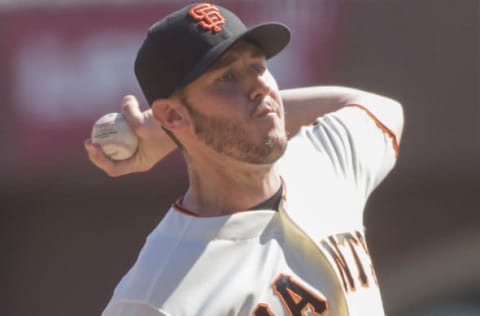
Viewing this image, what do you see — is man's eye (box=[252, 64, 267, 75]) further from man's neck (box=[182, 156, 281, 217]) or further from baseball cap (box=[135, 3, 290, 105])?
man's neck (box=[182, 156, 281, 217])

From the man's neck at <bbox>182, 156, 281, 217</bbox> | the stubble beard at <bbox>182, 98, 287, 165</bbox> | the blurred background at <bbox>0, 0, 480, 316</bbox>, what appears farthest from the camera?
the blurred background at <bbox>0, 0, 480, 316</bbox>

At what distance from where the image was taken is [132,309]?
11.0 feet

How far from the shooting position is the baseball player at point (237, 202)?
133 inches

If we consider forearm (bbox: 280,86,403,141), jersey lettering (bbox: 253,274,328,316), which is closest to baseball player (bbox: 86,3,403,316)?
jersey lettering (bbox: 253,274,328,316)

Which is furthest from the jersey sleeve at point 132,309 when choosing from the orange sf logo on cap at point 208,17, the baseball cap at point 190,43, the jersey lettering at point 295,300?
the orange sf logo on cap at point 208,17

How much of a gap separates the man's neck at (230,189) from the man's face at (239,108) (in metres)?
0.07

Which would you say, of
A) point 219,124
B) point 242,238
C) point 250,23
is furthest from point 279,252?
point 250,23

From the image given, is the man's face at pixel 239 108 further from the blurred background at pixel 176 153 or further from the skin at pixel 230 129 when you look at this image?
the blurred background at pixel 176 153

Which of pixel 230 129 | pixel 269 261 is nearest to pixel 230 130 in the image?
pixel 230 129

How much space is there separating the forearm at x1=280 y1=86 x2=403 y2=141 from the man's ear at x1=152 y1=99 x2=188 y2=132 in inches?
18.2

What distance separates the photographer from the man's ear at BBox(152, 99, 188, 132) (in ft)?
11.9

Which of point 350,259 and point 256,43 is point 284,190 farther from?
point 256,43

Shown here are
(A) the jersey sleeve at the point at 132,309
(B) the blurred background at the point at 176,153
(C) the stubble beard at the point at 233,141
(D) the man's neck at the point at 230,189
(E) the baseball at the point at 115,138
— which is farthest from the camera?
(B) the blurred background at the point at 176,153

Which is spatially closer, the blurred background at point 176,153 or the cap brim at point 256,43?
the cap brim at point 256,43
